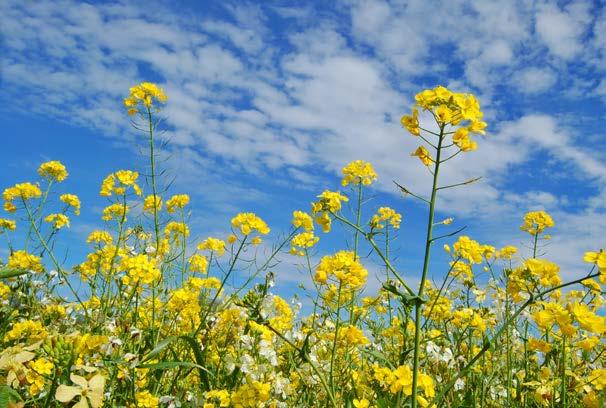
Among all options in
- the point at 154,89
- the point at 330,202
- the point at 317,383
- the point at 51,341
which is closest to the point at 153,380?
the point at 317,383

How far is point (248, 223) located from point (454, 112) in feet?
5.66

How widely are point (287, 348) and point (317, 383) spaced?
52cm

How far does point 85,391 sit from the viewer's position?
1629mm

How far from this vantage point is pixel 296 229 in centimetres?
413

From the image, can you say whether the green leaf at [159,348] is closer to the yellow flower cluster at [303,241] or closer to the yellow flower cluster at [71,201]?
the yellow flower cluster at [303,241]

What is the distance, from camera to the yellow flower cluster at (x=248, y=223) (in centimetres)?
367

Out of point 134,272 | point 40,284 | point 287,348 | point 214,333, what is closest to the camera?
point 134,272

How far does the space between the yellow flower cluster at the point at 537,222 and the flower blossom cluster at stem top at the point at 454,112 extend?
2.65 metres

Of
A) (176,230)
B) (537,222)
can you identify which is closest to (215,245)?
(176,230)

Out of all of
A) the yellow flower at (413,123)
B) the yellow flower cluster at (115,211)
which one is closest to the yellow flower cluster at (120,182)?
the yellow flower cluster at (115,211)

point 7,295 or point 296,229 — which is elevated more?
point 296,229

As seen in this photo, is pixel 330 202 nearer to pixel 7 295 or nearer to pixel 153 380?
pixel 153 380

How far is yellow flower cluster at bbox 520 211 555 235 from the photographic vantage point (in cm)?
475

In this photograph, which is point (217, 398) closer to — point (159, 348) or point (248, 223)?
point (159, 348)
